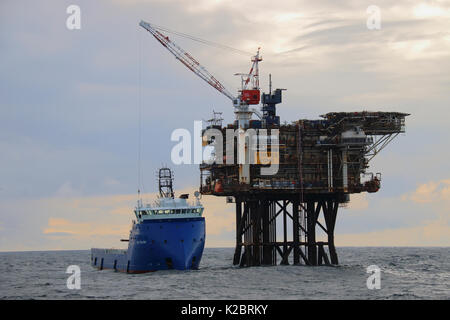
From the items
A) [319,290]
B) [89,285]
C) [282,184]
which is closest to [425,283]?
[319,290]

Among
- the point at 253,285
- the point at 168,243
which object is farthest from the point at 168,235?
the point at 253,285

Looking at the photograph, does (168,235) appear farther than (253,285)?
Yes

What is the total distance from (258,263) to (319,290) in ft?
90.4

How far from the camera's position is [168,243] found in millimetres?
86625

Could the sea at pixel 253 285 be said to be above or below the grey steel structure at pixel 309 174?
below

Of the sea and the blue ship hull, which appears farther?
the blue ship hull

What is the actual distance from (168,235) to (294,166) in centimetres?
1850

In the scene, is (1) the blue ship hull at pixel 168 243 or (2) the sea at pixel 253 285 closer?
(2) the sea at pixel 253 285

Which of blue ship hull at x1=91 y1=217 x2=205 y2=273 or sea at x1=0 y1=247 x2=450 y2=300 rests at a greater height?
blue ship hull at x1=91 y1=217 x2=205 y2=273

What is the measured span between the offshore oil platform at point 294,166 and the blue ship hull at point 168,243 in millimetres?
8655

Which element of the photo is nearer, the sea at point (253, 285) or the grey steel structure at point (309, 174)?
the sea at point (253, 285)

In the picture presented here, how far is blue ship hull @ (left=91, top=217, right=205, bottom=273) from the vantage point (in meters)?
86.6

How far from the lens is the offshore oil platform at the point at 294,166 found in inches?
3669

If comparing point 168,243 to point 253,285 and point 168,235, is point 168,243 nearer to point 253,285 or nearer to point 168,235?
point 168,235
